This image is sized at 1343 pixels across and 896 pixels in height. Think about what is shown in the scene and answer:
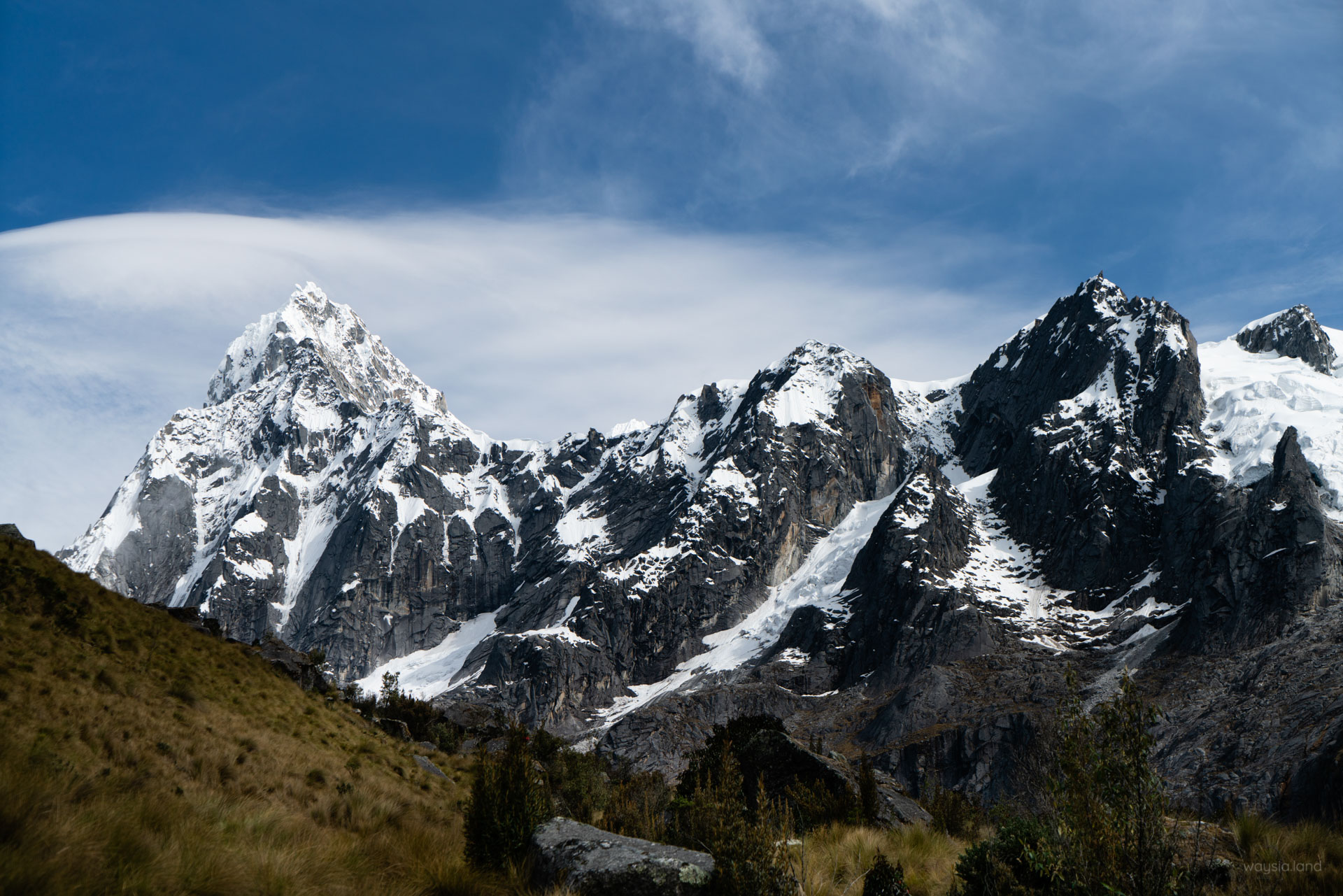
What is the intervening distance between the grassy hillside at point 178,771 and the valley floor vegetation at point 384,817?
40 millimetres

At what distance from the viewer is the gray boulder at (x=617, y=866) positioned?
9750mm

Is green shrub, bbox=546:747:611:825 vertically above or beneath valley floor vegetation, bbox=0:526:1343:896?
beneath

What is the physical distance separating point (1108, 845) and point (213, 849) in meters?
9.04

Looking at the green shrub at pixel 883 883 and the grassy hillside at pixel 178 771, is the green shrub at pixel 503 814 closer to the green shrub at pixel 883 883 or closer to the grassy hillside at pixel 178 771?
the grassy hillside at pixel 178 771

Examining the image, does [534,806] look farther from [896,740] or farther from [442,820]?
[896,740]

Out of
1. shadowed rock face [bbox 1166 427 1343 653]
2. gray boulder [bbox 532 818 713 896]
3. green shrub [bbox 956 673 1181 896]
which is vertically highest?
shadowed rock face [bbox 1166 427 1343 653]

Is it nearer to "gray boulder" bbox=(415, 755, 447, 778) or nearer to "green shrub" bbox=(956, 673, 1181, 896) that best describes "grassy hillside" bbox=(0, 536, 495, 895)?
"gray boulder" bbox=(415, 755, 447, 778)

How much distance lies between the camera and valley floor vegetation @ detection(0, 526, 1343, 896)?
7.95 m

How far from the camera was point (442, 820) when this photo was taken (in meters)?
16.5

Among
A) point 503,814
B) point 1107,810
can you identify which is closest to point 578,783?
point 503,814

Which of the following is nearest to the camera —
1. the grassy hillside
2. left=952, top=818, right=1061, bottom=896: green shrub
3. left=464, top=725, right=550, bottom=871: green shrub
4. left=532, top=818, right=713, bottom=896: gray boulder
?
the grassy hillside

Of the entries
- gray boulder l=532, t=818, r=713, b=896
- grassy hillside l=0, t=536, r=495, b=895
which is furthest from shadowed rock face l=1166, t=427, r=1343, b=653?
gray boulder l=532, t=818, r=713, b=896

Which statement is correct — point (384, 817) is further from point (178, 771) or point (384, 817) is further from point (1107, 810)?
point (1107, 810)

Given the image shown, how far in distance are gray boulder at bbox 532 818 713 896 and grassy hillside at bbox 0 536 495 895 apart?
902 mm
